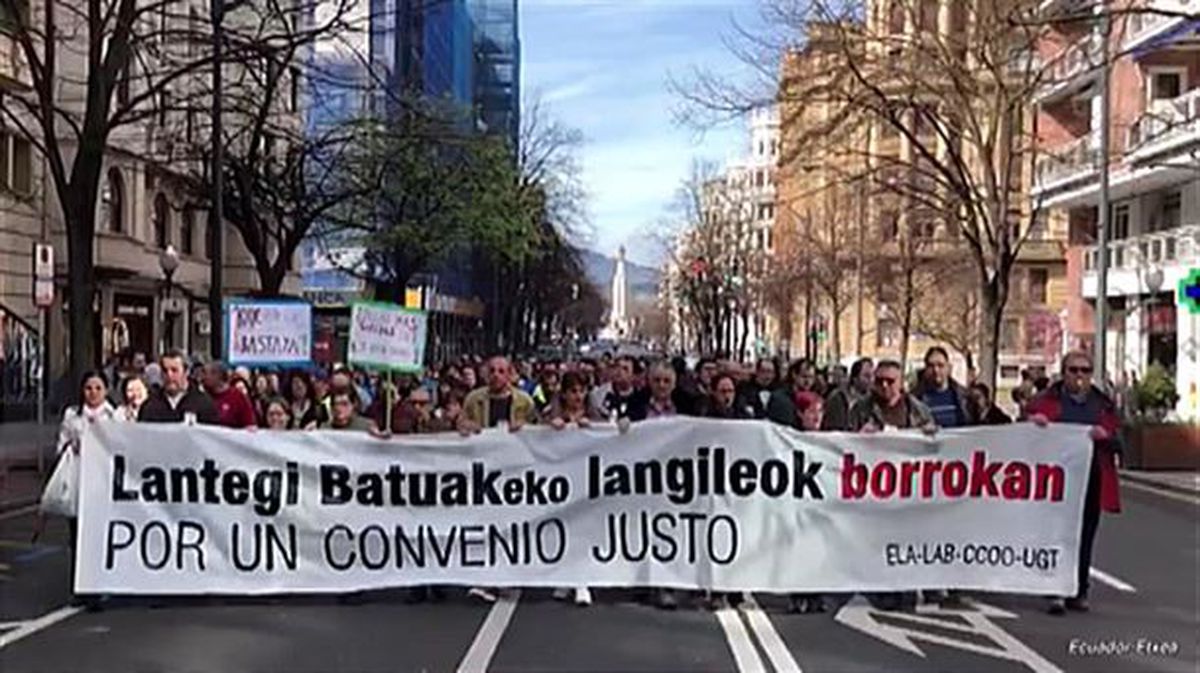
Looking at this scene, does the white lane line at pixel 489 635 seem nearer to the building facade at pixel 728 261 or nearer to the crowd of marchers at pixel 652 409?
the crowd of marchers at pixel 652 409

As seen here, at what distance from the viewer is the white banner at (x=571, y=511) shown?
1090cm

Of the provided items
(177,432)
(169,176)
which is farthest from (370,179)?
(177,432)

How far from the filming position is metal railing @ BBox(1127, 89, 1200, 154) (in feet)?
116

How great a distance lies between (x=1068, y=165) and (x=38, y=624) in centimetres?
4085

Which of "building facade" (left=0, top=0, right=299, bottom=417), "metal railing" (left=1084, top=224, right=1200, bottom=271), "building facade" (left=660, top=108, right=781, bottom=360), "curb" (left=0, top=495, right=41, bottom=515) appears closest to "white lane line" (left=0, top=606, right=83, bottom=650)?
"curb" (left=0, top=495, right=41, bottom=515)

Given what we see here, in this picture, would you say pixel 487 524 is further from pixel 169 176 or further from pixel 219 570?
pixel 169 176

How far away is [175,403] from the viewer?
12.0 meters

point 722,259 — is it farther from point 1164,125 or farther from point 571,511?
point 571,511

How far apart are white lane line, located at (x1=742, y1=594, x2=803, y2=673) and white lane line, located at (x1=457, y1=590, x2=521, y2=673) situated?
61.8 inches

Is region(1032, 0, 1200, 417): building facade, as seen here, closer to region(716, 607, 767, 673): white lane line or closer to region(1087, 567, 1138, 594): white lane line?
region(1087, 567, 1138, 594): white lane line

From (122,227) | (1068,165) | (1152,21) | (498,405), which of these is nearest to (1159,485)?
(498,405)

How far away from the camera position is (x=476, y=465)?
36.6 ft

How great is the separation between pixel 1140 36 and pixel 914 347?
4779 cm

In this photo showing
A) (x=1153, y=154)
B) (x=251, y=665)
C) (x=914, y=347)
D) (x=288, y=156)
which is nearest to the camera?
(x=251, y=665)
